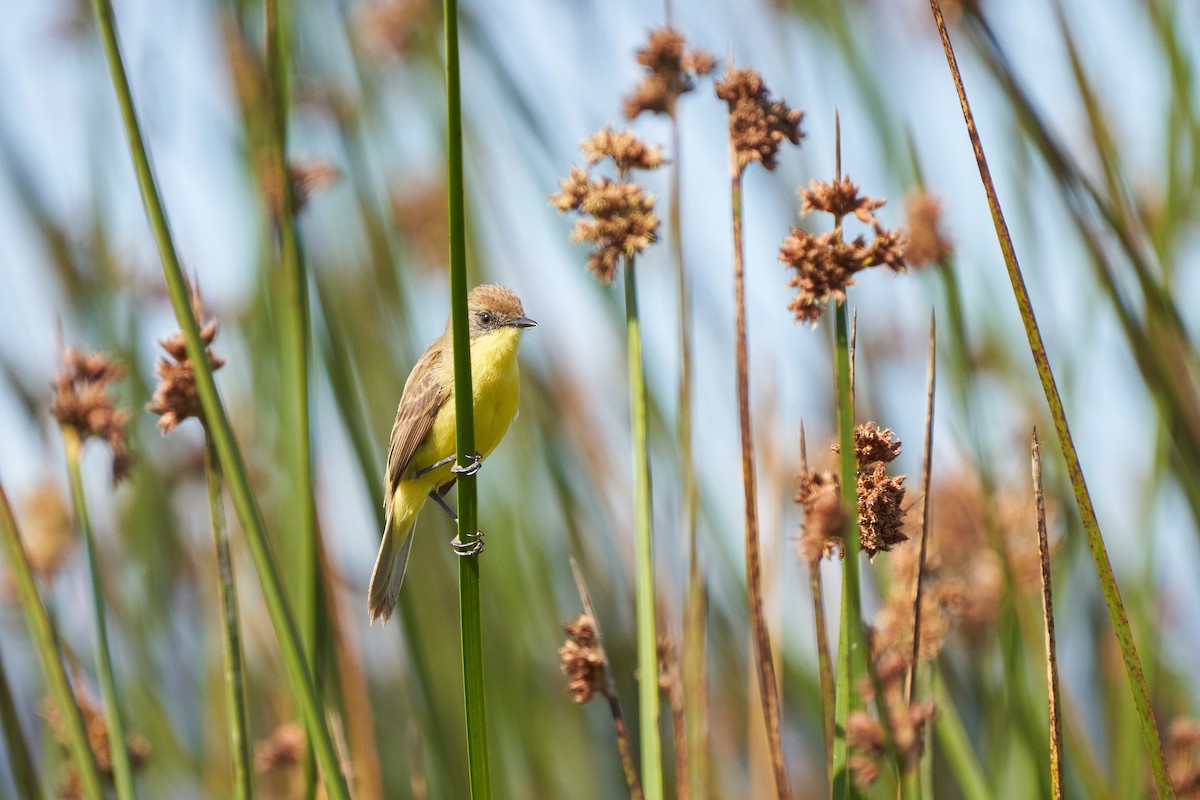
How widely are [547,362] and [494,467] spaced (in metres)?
0.43

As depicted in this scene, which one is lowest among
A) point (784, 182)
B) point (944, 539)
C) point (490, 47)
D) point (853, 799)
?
point (853, 799)

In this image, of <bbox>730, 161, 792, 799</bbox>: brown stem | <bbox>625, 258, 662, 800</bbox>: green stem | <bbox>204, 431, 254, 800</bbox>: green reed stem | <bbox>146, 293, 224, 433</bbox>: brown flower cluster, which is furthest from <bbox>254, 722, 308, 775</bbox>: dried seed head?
<bbox>730, 161, 792, 799</bbox>: brown stem

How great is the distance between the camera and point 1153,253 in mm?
2586

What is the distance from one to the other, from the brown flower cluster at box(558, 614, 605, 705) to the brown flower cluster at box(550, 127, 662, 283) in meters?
0.56

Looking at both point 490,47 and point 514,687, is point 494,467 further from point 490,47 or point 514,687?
point 490,47

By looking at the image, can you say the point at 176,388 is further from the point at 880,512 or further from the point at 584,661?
the point at 880,512

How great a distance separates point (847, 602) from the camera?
129cm

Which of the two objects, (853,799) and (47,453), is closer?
(853,799)

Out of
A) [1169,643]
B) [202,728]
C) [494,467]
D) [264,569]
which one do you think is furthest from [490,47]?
[1169,643]

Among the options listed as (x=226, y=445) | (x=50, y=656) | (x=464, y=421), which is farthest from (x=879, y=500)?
(x=50, y=656)

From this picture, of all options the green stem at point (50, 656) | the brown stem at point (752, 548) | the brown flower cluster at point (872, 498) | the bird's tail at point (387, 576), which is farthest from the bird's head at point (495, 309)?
the brown flower cluster at point (872, 498)

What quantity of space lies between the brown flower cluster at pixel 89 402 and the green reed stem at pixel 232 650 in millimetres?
269

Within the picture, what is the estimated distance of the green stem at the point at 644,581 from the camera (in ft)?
4.98

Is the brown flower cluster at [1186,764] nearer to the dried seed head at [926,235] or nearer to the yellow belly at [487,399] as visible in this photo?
the dried seed head at [926,235]
